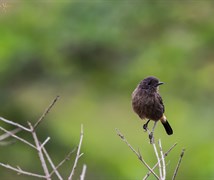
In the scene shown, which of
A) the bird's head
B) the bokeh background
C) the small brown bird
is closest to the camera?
the small brown bird

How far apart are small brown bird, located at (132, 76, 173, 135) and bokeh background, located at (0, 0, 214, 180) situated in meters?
6.74

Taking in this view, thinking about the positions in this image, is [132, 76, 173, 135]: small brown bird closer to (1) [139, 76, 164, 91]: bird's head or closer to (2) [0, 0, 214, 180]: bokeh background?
(1) [139, 76, 164, 91]: bird's head

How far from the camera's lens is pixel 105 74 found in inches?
573

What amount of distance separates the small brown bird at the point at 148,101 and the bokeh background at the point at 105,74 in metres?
6.74

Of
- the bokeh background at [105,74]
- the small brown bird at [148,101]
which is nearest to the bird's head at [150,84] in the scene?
the small brown bird at [148,101]

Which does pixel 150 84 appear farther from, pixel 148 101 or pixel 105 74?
pixel 105 74

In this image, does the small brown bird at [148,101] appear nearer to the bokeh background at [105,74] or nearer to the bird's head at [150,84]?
the bird's head at [150,84]

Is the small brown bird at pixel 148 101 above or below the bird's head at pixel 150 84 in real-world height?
below

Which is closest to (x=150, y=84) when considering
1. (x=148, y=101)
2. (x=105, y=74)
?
(x=148, y=101)

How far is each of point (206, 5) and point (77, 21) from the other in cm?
349

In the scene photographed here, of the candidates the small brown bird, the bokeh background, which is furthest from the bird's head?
the bokeh background

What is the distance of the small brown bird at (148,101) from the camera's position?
12.5ft

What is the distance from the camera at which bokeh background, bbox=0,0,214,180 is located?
474 inches

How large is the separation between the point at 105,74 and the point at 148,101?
10447 millimetres
